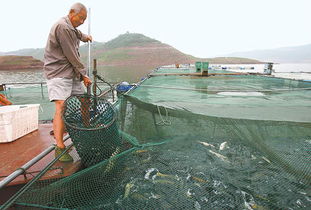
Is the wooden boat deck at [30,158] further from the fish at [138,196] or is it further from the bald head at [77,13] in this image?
the bald head at [77,13]

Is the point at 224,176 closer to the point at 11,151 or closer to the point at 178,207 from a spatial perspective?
the point at 178,207

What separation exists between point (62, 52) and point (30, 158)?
185 cm

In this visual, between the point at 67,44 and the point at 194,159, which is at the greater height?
the point at 67,44

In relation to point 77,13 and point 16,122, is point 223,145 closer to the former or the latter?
point 77,13

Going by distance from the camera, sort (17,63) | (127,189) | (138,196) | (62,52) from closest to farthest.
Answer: (62,52), (138,196), (127,189), (17,63)

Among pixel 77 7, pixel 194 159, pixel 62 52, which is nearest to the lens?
pixel 77 7

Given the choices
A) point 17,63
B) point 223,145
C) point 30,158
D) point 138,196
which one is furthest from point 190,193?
point 17,63

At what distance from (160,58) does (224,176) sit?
107412mm

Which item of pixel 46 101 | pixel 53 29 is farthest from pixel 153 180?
pixel 46 101

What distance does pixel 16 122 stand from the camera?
3865 mm

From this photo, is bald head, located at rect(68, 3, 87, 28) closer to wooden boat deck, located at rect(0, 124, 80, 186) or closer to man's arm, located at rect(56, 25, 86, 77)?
man's arm, located at rect(56, 25, 86, 77)

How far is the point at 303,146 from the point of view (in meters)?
3.57

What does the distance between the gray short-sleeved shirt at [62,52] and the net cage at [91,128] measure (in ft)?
1.50

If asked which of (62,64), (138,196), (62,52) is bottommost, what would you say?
(138,196)
